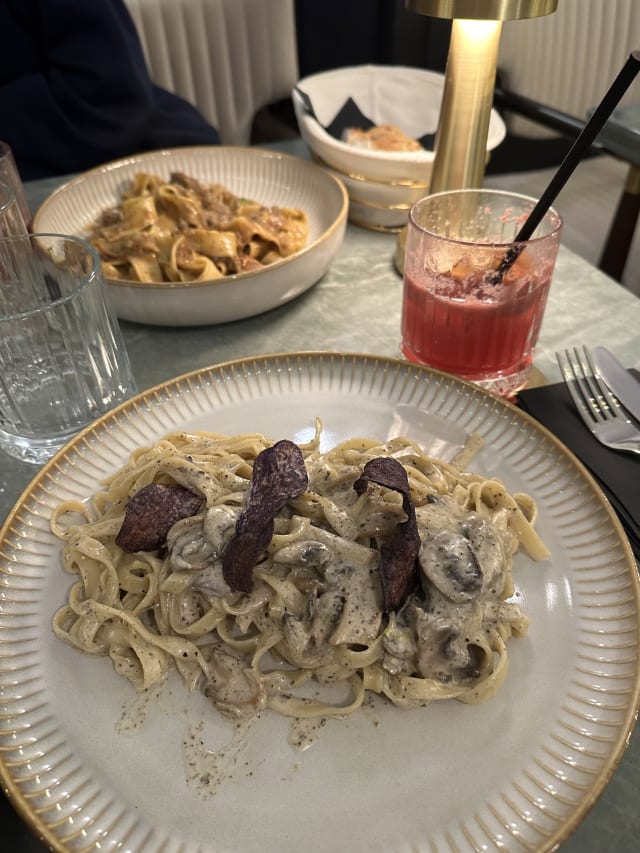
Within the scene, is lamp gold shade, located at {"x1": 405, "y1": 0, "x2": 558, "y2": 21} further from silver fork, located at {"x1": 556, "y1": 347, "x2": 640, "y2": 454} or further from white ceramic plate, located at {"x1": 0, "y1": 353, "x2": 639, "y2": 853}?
white ceramic plate, located at {"x1": 0, "y1": 353, "x2": 639, "y2": 853}

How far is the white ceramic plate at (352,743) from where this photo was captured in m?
0.83

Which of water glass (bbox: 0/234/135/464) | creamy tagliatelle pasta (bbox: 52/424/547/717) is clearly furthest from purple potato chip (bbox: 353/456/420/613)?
water glass (bbox: 0/234/135/464)

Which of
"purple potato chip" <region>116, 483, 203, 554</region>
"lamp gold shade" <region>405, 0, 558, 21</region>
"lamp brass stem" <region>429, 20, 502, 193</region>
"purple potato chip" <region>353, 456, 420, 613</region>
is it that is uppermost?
"lamp gold shade" <region>405, 0, 558, 21</region>

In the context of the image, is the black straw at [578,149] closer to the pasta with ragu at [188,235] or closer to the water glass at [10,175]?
the pasta with ragu at [188,235]

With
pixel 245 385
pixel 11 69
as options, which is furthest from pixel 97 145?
pixel 245 385

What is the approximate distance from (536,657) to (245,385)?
80 centimetres

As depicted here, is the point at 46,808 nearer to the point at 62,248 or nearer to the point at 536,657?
the point at 536,657

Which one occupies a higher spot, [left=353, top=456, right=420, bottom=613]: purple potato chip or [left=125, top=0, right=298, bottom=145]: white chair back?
[left=353, top=456, right=420, bottom=613]: purple potato chip

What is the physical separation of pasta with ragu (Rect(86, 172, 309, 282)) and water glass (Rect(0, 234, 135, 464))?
0.29 metres

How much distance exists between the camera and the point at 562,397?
1.45 m

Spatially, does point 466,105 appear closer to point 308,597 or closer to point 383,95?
point 383,95

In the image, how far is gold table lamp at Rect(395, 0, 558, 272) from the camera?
1359 mm

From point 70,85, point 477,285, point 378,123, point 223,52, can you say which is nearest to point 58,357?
point 477,285

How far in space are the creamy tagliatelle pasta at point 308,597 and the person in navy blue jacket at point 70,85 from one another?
2.49 metres
